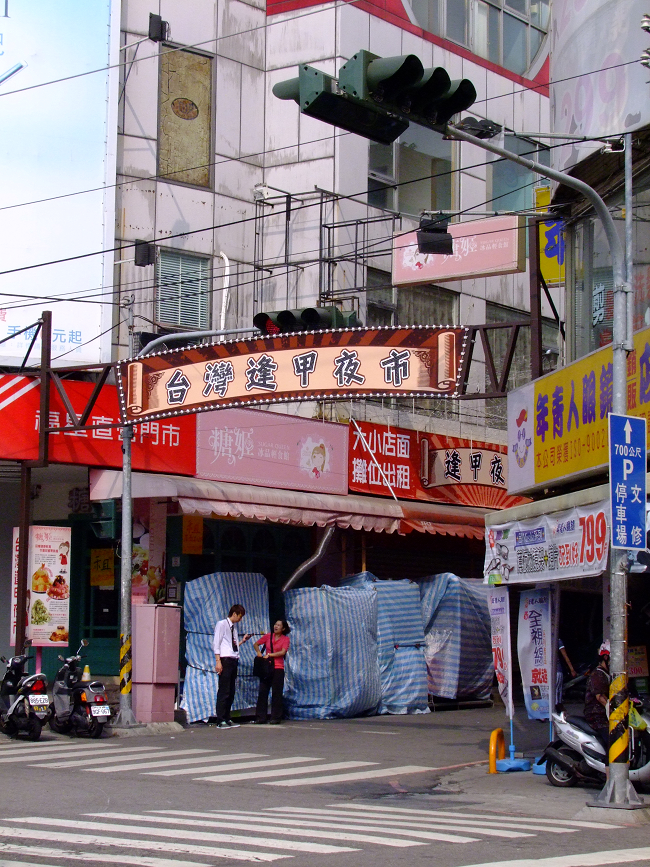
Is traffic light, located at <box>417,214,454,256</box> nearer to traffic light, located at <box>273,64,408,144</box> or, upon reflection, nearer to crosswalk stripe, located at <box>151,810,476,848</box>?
traffic light, located at <box>273,64,408,144</box>

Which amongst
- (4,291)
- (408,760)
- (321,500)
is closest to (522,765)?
(408,760)

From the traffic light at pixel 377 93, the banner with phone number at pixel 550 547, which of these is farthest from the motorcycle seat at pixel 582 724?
the traffic light at pixel 377 93

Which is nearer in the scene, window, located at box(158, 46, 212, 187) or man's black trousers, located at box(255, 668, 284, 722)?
man's black trousers, located at box(255, 668, 284, 722)

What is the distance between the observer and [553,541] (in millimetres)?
13094

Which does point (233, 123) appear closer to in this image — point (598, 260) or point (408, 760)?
point (598, 260)

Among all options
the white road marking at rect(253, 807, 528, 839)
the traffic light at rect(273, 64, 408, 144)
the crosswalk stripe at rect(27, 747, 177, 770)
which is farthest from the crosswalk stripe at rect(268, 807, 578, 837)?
the traffic light at rect(273, 64, 408, 144)

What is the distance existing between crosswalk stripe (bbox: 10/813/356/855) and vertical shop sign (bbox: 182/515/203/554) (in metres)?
12.2

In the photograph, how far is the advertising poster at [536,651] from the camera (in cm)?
1367

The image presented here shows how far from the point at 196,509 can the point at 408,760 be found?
618 centimetres

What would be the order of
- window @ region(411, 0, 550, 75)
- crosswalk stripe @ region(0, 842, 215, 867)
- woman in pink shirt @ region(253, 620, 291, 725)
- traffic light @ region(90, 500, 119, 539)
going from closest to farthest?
crosswalk stripe @ region(0, 842, 215, 867)
woman in pink shirt @ region(253, 620, 291, 725)
traffic light @ region(90, 500, 119, 539)
window @ region(411, 0, 550, 75)

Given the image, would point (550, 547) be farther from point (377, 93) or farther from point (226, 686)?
point (226, 686)

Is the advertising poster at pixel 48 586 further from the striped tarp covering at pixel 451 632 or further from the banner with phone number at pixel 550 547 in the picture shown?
the striped tarp covering at pixel 451 632

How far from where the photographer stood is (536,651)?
13922 mm

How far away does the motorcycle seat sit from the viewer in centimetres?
Result: 1228
